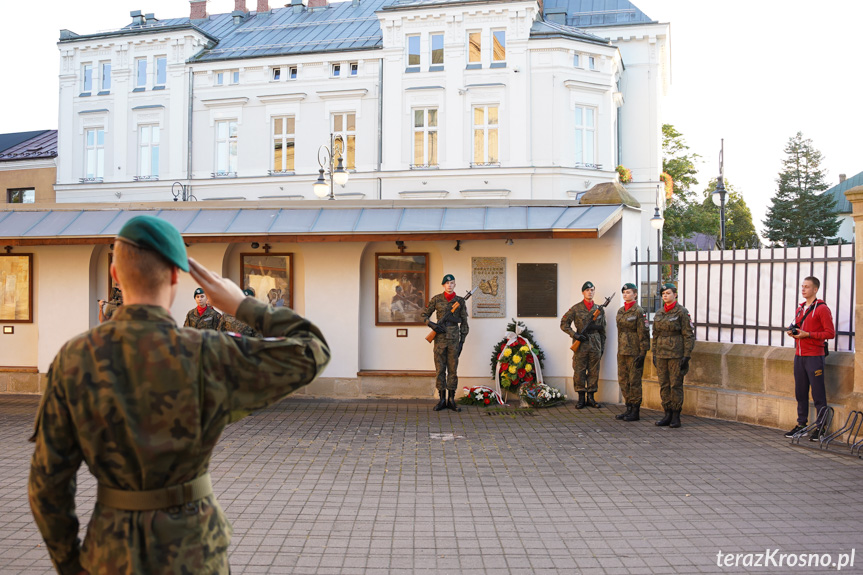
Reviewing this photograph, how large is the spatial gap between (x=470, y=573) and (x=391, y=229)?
24.7 ft

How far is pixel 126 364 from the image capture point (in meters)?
2.41

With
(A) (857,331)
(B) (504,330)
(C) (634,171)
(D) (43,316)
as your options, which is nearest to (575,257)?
(B) (504,330)

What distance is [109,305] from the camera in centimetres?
1235

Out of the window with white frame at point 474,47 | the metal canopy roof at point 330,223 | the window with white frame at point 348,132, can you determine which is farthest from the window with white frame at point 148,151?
the metal canopy roof at point 330,223

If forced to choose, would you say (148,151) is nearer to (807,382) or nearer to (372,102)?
(372,102)

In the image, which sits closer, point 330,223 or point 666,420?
point 666,420

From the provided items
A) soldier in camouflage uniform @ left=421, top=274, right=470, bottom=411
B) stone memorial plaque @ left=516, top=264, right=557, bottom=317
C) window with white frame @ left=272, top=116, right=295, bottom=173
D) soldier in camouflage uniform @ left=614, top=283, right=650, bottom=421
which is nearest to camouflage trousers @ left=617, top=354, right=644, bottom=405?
soldier in camouflage uniform @ left=614, top=283, right=650, bottom=421

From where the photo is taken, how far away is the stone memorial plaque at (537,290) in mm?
12477

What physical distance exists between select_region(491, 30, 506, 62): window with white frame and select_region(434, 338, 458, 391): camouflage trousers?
2188cm

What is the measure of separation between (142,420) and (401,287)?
10.6 m

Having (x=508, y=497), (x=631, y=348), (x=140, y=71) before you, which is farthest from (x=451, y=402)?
(x=140, y=71)

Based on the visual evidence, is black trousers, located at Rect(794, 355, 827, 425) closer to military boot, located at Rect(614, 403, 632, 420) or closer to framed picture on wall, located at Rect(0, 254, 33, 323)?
military boot, located at Rect(614, 403, 632, 420)

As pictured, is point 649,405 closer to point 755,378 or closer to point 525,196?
point 755,378

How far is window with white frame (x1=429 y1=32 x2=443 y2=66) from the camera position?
3150 centimetres
